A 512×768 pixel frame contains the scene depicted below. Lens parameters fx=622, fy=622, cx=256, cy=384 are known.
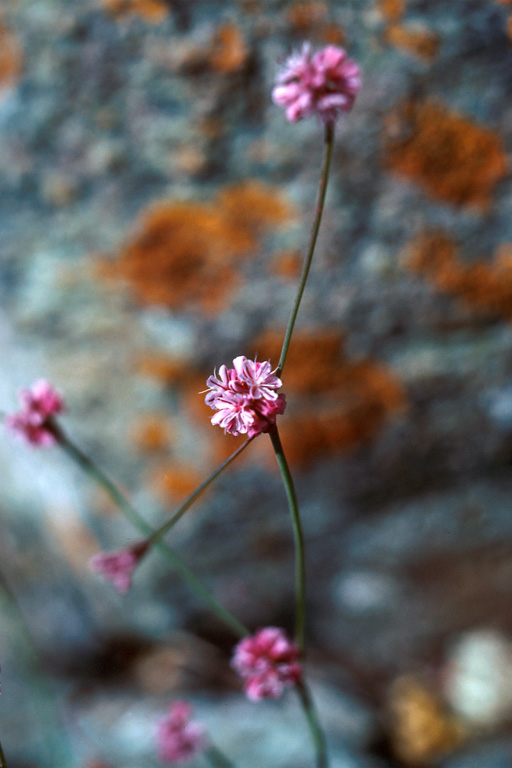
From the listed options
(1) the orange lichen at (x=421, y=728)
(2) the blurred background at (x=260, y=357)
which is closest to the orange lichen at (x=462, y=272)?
(2) the blurred background at (x=260, y=357)

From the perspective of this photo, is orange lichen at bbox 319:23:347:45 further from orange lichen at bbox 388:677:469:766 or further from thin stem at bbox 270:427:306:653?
orange lichen at bbox 388:677:469:766

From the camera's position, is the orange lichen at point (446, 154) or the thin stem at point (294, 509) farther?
the orange lichen at point (446, 154)

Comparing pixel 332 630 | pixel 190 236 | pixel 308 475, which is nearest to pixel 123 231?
pixel 190 236

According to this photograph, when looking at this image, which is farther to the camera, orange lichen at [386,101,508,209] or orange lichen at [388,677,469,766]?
orange lichen at [388,677,469,766]

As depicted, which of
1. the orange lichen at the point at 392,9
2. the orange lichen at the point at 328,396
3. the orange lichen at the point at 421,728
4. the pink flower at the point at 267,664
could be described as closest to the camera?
the pink flower at the point at 267,664

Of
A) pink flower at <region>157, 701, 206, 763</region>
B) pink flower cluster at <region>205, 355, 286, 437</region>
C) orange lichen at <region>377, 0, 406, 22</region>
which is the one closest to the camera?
pink flower cluster at <region>205, 355, 286, 437</region>

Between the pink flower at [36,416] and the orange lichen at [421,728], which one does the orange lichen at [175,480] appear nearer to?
the pink flower at [36,416]

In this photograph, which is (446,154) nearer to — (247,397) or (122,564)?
(247,397)

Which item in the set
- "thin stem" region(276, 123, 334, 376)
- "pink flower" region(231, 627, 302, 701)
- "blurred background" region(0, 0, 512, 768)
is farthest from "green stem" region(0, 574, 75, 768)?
"thin stem" region(276, 123, 334, 376)
